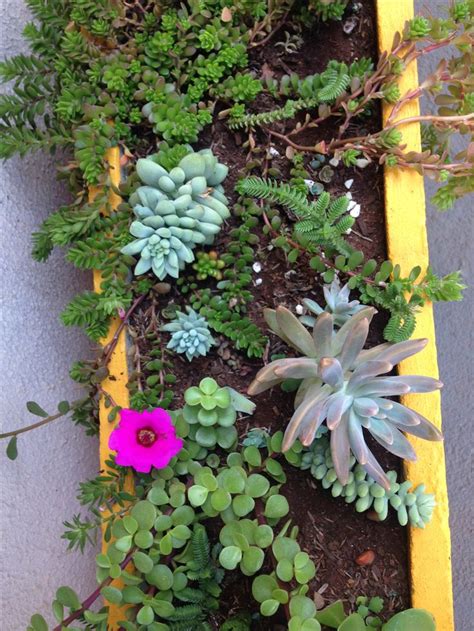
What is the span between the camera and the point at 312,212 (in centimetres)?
92

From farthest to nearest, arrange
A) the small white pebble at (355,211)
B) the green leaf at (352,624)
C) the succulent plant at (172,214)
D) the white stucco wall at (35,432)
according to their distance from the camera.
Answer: the white stucco wall at (35,432) < the small white pebble at (355,211) < the succulent plant at (172,214) < the green leaf at (352,624)

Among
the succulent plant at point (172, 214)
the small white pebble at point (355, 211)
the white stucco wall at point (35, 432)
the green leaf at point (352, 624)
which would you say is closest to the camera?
the green leaf at point (352, 624)

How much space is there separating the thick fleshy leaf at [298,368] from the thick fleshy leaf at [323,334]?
0.02 metres

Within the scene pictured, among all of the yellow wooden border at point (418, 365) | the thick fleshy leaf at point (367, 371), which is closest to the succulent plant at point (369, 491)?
the yellow wooden border at point (418, 365)

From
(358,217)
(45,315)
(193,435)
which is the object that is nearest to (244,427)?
(193,435)

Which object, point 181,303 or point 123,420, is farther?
point 181,303

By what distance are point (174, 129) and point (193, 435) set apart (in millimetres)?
489

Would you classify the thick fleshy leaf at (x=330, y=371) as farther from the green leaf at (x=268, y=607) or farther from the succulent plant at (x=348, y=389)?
the green leaf at (x=268, y=607)

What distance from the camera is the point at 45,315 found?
1.27m

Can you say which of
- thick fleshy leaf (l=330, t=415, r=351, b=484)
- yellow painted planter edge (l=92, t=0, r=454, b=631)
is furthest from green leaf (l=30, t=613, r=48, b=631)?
thick fleshy leaf (l=330, t=415, r=351, b=484)

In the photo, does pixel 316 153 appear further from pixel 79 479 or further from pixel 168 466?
pixel 79 479

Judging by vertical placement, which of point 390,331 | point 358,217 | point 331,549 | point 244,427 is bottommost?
point 331,549

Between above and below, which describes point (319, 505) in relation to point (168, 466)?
below

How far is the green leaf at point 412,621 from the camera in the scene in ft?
2.69
